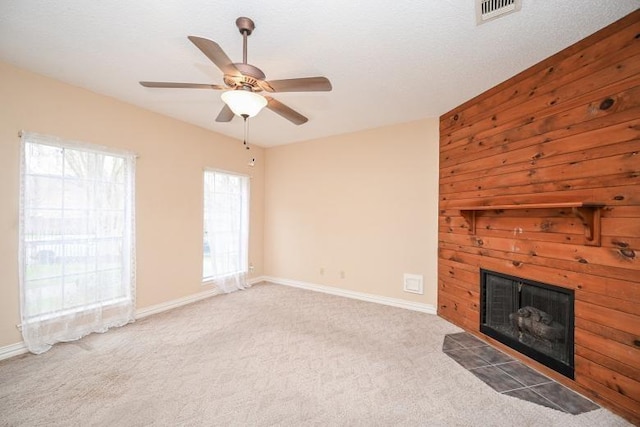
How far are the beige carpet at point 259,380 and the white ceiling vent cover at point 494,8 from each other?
268 cm

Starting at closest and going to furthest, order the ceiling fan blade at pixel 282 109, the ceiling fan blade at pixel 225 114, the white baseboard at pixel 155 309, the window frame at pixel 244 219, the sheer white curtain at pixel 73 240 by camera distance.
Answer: the ceiling fan blade at pixel 282 109
the ceiling fan blade at pixel 225 114
the white baseboard at pixel 155 309
the sheer white curtain at pixel 73 240
the window frame at pixel 244 219

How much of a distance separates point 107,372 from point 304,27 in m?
3.16

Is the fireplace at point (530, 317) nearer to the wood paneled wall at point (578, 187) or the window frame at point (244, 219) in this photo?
the wood paneled wall at point (578, 187)

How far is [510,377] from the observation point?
218 cm

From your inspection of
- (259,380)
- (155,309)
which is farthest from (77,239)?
(259,380)

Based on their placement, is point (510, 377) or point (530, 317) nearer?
point (510, 377)

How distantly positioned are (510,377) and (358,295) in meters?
2.26

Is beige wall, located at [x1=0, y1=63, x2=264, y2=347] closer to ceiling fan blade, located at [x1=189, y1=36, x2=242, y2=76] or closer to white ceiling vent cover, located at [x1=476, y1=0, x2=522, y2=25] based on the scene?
ceiling fan blade, located at [x1=189, y1=36, x2=242, y2=76]

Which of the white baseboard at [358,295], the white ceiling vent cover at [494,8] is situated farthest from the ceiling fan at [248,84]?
the white baseboard at [358,295]

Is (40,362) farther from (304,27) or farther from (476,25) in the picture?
(476,25)

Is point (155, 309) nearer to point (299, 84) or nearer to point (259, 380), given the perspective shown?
point (259, 380)

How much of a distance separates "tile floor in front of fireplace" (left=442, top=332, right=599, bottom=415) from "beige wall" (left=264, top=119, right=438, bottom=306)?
37.8 inches

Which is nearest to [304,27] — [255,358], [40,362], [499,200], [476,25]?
[476,25]

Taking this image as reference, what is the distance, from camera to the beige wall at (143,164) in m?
2.42
